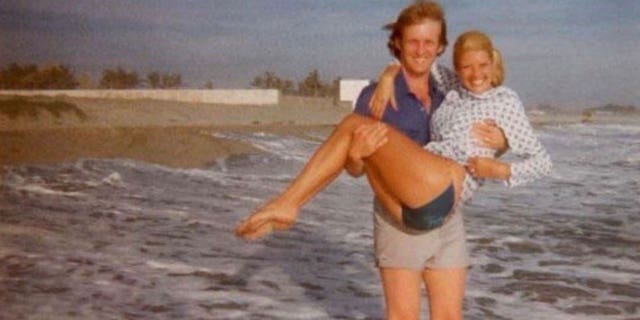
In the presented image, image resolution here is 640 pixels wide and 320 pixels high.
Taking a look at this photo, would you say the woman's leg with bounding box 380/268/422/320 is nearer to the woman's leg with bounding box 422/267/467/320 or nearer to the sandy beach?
the woman's leg with bounding box 422/267/467/320

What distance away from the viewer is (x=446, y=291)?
2.21 m

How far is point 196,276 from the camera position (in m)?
4.37

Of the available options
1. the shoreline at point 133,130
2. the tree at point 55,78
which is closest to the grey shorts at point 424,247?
the shoreline at point 133,130

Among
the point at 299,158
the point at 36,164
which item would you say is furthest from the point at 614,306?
the point at 299,158

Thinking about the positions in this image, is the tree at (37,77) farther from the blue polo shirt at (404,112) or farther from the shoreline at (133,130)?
the blue polo shirt at (404,112)

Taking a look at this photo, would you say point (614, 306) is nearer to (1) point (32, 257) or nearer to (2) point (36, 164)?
(1) point (32, 257)

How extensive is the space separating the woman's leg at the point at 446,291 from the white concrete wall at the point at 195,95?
1883cm

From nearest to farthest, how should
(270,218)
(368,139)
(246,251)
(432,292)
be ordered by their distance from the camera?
1. (368,139)
2. (270,218)
3. (432,292)
4. (246,251)

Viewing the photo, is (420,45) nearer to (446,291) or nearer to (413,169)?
(413,169)

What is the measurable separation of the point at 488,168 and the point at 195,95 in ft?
78.5

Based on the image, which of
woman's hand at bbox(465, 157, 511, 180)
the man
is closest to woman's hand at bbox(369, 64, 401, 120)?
the man

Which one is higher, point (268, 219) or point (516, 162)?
point (516, 162)

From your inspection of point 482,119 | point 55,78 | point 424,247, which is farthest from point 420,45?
point 55,78

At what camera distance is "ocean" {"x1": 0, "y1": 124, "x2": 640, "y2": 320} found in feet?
12.8
